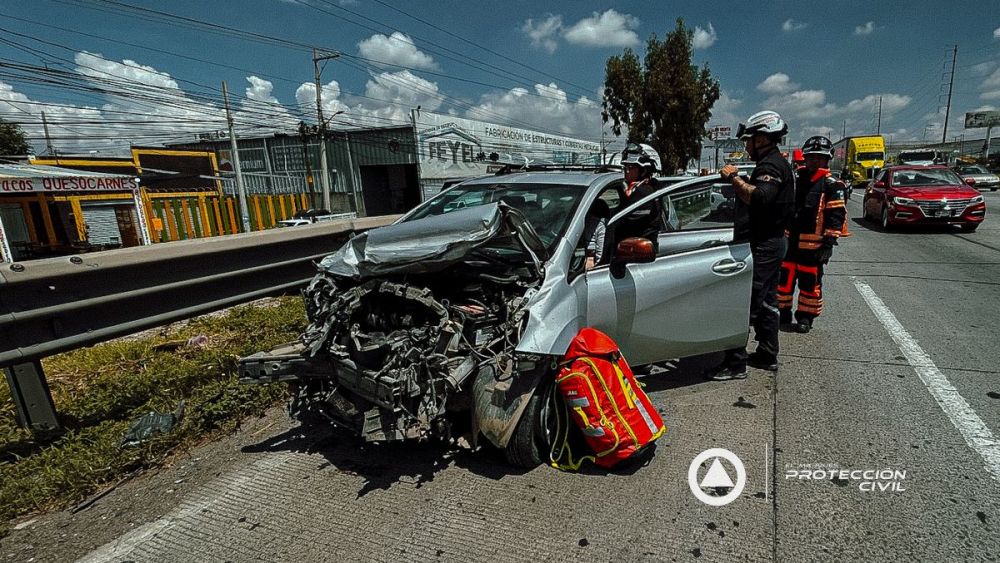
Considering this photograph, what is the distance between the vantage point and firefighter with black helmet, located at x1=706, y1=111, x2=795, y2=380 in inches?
148

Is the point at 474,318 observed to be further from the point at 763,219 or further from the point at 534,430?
the point at 763,219

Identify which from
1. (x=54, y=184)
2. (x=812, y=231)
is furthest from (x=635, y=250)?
(x=54, y=184)

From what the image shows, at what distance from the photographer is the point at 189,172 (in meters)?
32.0

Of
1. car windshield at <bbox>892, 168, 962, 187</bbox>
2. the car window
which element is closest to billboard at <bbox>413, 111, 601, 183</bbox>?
car windshield at <bbox>892, 168, 962, 187</bbox>

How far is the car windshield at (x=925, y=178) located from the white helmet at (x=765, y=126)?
11220 millimetres

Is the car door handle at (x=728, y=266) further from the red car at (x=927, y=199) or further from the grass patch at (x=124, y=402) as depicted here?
the red car at (x=927, y=199)

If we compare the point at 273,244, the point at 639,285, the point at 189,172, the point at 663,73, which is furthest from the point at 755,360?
the point at 189,172

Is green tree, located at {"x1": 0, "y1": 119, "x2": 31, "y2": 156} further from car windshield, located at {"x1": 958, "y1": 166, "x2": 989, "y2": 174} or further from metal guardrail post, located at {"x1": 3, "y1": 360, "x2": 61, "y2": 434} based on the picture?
car windshield, located at {"x1": 958, "y1": 166, "x2": 989, "y2": 174}

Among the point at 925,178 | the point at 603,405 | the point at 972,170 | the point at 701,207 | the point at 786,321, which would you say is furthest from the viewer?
the point at 972,170

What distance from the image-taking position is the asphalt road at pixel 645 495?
220 cm

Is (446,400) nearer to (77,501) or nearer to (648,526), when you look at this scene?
(648,526)

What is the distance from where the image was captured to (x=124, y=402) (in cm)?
356

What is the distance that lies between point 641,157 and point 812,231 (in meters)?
1.80

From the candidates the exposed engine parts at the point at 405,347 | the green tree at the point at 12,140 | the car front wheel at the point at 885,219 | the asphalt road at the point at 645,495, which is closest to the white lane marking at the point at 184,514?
the asphalt road at the point at 645,495
